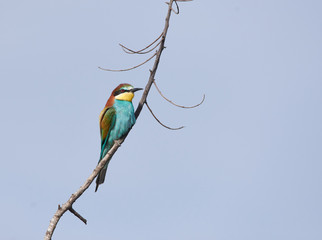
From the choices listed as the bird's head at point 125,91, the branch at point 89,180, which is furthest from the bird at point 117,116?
the branch at point 89,180

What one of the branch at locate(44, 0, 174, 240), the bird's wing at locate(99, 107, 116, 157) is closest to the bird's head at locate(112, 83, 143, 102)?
the bird's wing at locate(99, 107, 116, 157)

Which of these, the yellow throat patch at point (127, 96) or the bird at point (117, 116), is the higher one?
the yellow throat patch at point (127, 96)

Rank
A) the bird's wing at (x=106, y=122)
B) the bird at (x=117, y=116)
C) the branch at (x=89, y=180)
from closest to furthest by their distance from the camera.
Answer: the branch at (x=89, y=180)
the bird at (x=117, y=116)
the bird's wing at (x=106, y=122)

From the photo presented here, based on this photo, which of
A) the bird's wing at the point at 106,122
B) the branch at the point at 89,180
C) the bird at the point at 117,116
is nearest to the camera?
the branch at the point at 89,180

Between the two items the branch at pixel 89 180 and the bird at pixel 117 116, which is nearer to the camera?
the branch at pixel 89 180

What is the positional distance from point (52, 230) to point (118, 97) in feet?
7.62

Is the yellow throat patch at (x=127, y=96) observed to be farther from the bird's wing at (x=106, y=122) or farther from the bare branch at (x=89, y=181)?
the bare branch at (x=89, y=181)

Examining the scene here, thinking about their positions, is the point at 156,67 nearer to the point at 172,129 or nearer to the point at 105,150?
the point at 172,129

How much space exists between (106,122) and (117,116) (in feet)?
0.68

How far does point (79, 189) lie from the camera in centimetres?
501

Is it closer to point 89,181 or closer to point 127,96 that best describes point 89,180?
point 89,181

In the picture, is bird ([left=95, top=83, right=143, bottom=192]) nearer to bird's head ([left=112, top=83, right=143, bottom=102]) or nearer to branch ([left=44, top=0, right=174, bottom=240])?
bird's head ([left=112, top=83, right=143, bottom=102])

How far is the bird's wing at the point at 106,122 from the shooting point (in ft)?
21.6

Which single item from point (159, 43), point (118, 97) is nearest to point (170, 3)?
point (159, 43)
